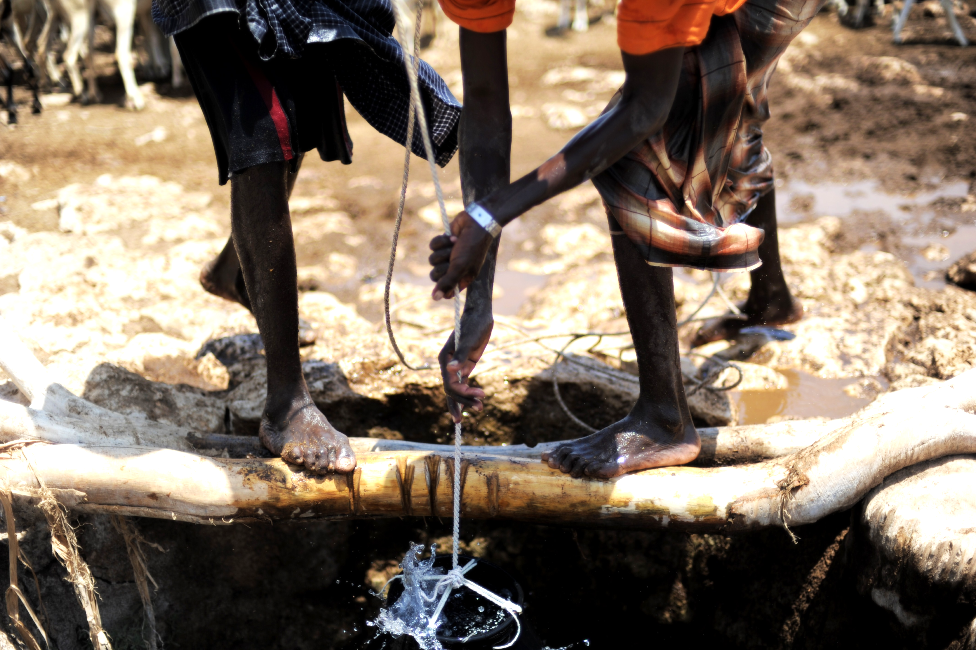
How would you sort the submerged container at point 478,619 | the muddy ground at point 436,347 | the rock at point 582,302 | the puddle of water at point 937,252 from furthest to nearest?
the puddle of water at point 937,252
the rock at point 582,302
the muddy ground at point 436,347
the submerged container at point 478,619

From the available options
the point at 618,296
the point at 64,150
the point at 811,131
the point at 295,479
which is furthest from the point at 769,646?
the point at 64,150

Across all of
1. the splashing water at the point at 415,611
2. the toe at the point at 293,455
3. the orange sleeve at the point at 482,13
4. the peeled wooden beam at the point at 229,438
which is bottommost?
the splashing water at the point at 415,611

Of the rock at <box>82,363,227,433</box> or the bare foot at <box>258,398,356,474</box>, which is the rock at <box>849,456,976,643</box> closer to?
the bare foot at <box>258,398,356,474</box>

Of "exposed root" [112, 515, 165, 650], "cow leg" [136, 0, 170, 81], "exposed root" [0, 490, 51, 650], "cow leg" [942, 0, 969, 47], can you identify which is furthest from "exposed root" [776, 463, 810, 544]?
"cow leg" [942, 0, 969, 47]

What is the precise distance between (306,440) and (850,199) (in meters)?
4.10

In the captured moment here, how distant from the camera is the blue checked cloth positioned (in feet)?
6.20

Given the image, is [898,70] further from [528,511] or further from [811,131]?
[528,511]

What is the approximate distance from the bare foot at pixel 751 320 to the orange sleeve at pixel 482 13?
1.91 m

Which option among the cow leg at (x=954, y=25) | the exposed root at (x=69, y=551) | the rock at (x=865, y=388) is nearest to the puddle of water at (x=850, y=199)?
the rock at (x=865, y=388)

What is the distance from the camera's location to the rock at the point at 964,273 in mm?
3572

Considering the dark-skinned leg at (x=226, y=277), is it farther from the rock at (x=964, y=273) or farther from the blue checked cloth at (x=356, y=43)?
the rock at (x=964, y=273)

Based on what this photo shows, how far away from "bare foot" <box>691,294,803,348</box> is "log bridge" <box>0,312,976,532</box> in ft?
3.76

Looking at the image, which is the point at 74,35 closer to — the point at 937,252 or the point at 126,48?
the point at 126,48

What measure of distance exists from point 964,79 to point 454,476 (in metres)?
7.22
